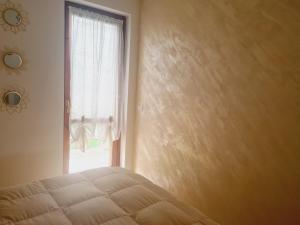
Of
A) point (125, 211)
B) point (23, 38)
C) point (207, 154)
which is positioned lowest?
point (125, 211)

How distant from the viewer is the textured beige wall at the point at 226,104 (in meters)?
1.52

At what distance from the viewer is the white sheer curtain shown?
2.44 metres

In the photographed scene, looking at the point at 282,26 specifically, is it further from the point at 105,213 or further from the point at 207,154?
the point at 105,213

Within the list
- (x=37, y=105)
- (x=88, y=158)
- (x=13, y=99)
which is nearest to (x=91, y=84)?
(x=37, y=105)

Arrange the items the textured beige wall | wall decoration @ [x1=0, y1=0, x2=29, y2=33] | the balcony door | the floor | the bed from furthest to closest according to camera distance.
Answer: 1. the floor
2. the balcony door
3. wall decoration @ [x1=0, y1=0, x2=29, y2=33]
4. the textured beige wall
5. the bed

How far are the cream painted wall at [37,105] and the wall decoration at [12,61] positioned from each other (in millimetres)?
41

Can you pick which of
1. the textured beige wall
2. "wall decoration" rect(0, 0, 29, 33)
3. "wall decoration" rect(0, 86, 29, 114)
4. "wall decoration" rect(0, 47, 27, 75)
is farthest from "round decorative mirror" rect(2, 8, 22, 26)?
the textured beige wall

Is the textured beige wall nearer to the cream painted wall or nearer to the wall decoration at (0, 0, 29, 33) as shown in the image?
the cream painted wall

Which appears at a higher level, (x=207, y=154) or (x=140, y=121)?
(x=140, y=121)

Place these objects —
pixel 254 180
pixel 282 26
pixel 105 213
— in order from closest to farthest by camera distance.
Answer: pixel 105 213 < pixel 282 26 < pixel 254 180

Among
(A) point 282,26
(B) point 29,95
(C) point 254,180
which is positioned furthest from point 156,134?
(A) point 282,26

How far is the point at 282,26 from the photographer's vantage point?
4.95 ft

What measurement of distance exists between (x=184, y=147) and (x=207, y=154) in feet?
0.94

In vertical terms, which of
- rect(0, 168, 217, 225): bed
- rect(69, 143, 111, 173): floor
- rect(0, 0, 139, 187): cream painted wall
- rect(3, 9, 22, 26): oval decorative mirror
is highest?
rect(3, 9, 22, 26): oval decorative mirror
